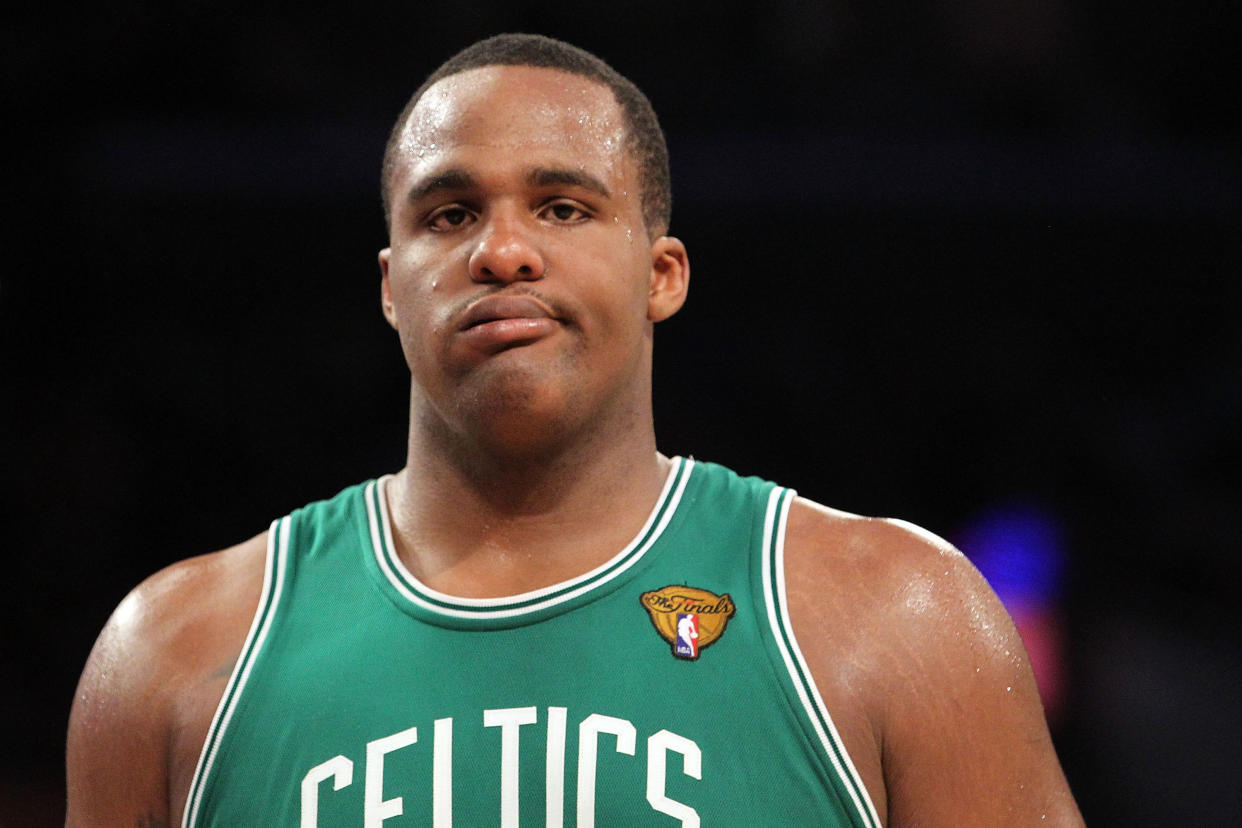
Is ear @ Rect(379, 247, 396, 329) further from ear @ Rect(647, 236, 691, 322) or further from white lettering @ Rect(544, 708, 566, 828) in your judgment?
white lettering @ Rect(544, 708, 566, 828)

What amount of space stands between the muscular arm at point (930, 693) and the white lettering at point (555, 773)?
33cm

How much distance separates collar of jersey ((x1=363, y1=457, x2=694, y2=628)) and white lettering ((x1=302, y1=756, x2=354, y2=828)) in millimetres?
221

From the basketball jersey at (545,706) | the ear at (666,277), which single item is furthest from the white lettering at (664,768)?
the ear at (666,277)

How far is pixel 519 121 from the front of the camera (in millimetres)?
1984

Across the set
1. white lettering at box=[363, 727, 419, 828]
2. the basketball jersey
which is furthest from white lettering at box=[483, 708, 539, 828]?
white lettering at box=[363, 727, 419, 828]

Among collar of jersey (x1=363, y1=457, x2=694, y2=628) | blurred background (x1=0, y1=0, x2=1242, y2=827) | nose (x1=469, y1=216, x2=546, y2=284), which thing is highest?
blurred background (x1=0, y1=0, x2=1242, y2=827)

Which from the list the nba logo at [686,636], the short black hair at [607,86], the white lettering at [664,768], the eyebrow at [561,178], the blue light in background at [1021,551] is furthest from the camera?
the blue light in background at [1021,551]

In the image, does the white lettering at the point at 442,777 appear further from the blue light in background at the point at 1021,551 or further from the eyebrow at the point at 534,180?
the blue light in background at the point at 1021,551

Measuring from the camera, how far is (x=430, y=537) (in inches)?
80.5

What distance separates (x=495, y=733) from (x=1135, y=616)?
3.33 meters

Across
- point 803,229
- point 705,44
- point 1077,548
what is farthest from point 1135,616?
point 705,44

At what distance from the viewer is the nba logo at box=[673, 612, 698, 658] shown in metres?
1.84

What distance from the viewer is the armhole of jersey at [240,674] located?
186 centimetres

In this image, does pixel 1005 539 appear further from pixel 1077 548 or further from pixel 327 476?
pixel 327 476
